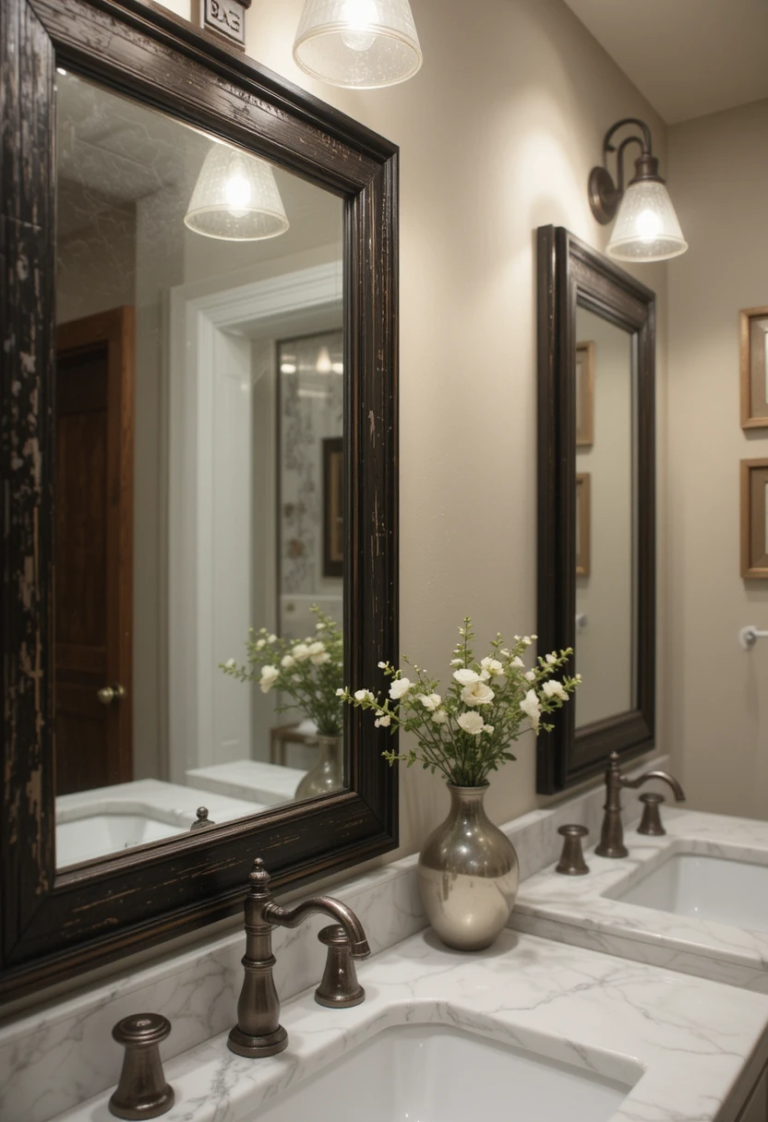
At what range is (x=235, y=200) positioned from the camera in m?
1.10

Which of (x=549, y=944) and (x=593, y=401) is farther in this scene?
(x=593, y=401)

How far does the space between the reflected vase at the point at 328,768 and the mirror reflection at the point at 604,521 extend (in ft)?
2.36

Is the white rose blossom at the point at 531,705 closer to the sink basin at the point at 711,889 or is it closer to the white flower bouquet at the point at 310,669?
the white flower bouquet at the point at 310,669

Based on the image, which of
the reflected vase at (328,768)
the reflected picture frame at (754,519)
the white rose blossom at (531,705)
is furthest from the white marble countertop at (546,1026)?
the reflected picture frame at (754,519)

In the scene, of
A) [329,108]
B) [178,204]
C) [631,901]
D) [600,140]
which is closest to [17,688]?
[178,204]

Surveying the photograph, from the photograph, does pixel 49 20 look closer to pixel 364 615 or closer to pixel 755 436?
pixel 364 615

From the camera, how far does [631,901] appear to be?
1651 millimetres

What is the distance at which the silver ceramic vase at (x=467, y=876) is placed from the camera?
125 centimetres

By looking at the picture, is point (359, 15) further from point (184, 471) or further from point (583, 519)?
point (583, 519)

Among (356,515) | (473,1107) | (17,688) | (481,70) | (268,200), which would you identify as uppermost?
(481,70)

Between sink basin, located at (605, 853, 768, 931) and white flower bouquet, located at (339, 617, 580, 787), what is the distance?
631 millimetres

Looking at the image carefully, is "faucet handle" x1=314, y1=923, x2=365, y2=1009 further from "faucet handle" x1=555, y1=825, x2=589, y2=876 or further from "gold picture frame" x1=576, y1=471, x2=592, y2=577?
"gold picture frame" x1=576, y1=471, x2=592, y2=577

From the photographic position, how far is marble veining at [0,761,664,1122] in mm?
824

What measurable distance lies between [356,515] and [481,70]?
85 centimetres
